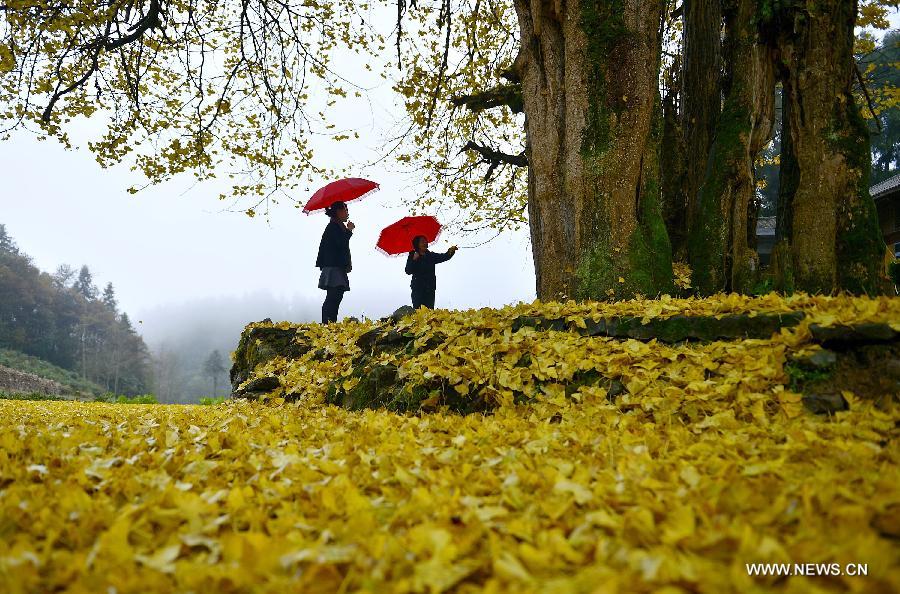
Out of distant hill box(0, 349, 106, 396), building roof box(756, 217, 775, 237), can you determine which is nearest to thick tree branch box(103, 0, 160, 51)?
building roof box(756, 217, 775, 237)

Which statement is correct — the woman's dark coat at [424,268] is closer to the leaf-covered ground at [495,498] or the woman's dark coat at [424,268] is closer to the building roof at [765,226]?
the leaf-covered ground at [495,498]

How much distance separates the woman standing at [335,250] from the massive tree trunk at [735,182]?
4690 millimetres

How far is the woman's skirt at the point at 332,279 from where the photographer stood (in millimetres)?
7539

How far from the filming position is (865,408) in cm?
268

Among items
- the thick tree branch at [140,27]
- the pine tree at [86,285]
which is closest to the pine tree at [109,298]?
the pine tree at [86,285]

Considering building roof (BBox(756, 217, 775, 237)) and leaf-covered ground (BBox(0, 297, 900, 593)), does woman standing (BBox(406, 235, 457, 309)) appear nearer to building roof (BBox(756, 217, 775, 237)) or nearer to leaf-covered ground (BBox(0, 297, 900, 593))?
leaf-covered ground (BBox(0, 297, 900, 593))

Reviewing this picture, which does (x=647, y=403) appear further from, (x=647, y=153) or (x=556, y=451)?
(x=647, y=153)

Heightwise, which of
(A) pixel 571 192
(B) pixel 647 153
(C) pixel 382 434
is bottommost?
(C) pixel 382 434

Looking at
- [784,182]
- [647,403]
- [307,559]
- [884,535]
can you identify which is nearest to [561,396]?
[647,403]

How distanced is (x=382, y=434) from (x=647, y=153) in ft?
14.1

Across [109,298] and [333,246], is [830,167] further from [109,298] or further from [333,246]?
[109,298]

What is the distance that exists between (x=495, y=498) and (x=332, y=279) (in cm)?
617

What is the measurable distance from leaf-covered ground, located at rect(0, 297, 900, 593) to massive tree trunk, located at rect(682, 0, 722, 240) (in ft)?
14.2

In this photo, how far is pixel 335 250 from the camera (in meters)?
7.53
